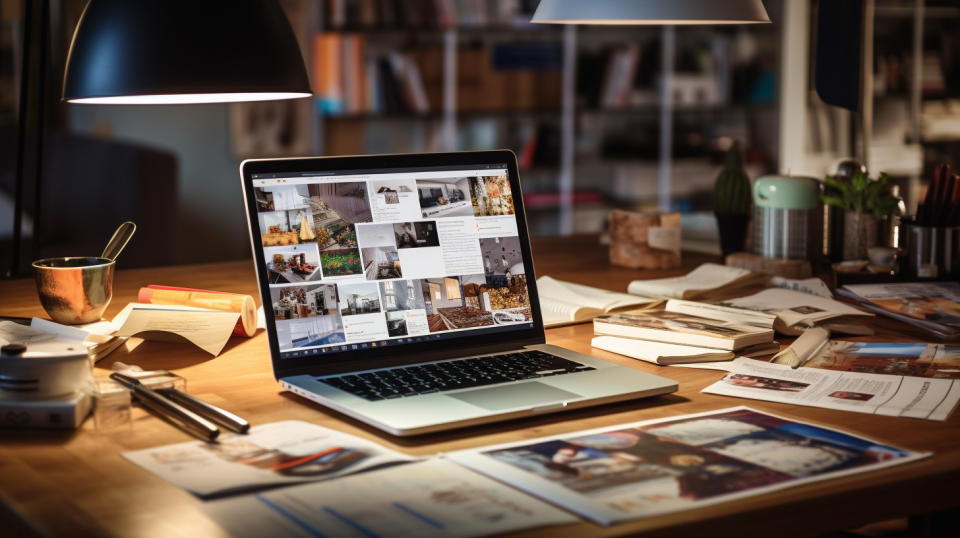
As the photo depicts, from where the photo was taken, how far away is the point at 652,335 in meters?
1.50

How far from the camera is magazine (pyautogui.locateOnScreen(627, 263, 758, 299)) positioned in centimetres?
188

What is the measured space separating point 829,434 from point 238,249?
4.84m

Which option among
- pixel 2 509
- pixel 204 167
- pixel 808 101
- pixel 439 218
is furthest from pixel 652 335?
pixel 204 167

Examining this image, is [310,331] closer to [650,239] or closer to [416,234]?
[416,234]

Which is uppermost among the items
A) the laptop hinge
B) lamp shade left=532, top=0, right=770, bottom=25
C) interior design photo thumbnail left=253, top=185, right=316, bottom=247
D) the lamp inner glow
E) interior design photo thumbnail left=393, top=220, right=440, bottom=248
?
lamp shade left=532, top=0, right=770, bottom=25

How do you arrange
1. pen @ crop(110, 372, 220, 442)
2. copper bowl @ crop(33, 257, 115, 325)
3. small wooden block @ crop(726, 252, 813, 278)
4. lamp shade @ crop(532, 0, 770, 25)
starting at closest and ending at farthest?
pen @ crop(110, 372, 220, 442) < copper bowl @ crop(33, 257, 115, 325) < lamp shade @ crop(532, 0, 770, 25) < small wooden block @ crop(726, 252, 813, 278)

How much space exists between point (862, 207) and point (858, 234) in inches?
2.1

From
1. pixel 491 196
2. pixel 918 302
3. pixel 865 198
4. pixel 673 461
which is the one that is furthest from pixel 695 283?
pixel 673 461

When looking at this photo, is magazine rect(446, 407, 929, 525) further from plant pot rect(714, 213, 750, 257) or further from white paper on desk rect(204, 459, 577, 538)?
plant pot rect(714, 213, 750, 257)

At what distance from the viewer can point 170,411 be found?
1.14 m

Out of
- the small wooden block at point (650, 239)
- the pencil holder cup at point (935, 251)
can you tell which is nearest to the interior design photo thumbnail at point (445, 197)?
the small wooden block at point (650, 239)

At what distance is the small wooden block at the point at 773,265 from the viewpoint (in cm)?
211

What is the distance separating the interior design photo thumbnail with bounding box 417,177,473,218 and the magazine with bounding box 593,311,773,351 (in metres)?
0.28

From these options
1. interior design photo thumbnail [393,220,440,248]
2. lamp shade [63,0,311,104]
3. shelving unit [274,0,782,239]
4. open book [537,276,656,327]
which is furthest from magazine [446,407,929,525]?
shelving unit [274,0,782,239]
